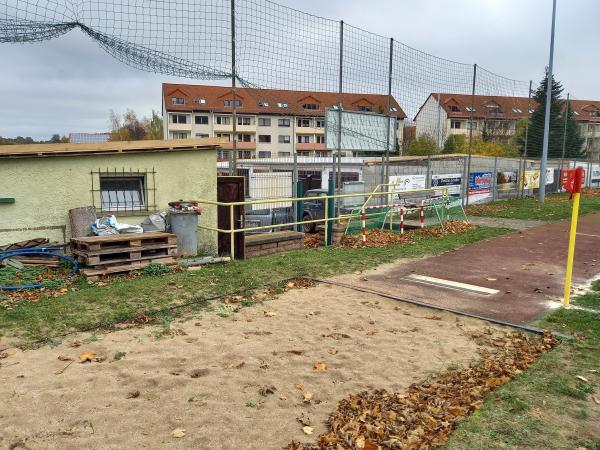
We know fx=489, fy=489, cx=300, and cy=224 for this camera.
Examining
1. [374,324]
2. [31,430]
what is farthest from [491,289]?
[31,430]

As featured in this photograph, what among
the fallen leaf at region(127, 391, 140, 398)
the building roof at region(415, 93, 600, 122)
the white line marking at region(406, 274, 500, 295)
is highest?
the building roof at region(415, 93, 600, 122)

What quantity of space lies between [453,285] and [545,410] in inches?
162

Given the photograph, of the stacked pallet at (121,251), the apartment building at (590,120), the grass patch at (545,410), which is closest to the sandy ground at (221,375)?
the grass patch at (545,410)

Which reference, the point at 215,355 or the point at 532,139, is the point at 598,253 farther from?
the point at 532,139

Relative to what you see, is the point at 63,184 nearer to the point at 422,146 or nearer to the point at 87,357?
the point at 87,357

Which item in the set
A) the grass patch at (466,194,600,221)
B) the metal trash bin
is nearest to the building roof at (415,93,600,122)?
the grass patch at (466,194,600,221)

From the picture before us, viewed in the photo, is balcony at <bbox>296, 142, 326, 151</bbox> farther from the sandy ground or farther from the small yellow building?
the sandy ground

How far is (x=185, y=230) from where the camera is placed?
30.5 ft

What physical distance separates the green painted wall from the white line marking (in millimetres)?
4498

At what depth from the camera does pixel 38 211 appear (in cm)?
847

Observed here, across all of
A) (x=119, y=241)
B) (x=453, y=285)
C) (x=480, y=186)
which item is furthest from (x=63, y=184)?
(x=480, y=186)

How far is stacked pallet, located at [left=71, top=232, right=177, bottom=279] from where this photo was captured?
773 cm

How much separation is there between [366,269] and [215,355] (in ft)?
15.1

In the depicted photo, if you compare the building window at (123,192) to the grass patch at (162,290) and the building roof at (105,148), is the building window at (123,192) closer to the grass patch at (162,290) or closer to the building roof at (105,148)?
the building roof at (105,148)
